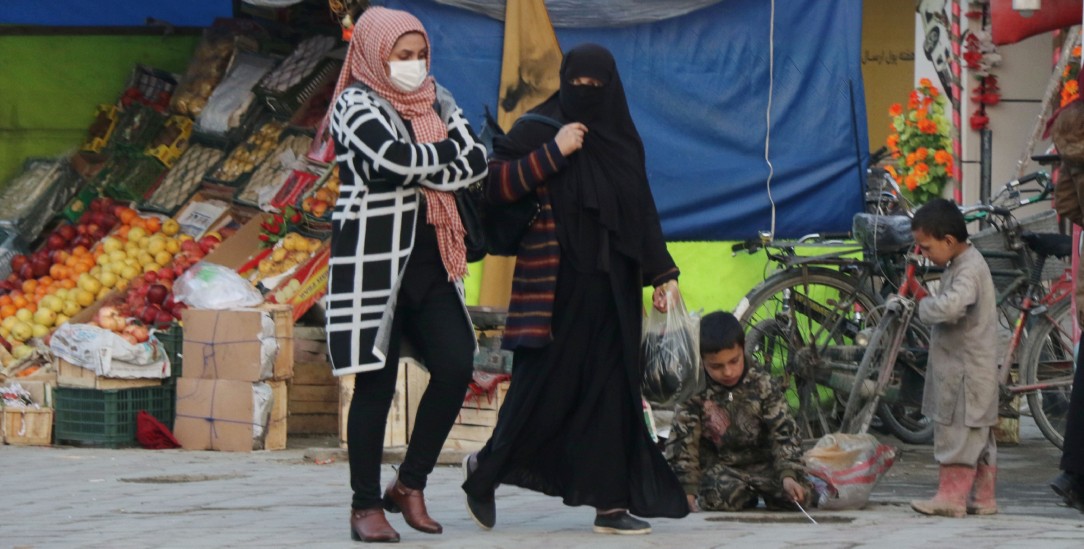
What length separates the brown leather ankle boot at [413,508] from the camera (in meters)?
5.82

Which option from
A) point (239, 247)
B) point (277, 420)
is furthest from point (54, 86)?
point (277, 420)

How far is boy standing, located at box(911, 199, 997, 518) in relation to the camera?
21.1 ft

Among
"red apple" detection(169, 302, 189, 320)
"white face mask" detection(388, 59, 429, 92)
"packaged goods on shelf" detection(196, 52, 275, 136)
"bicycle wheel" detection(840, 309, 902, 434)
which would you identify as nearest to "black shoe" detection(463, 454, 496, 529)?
"white face mask" detection(388, 59, 429, 92)

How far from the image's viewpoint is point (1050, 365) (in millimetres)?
8391

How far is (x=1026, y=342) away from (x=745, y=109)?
73.3 inches

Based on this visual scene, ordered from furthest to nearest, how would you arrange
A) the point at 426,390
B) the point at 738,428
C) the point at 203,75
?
the point at 203,75
the point at 738,428
the point at 426,390

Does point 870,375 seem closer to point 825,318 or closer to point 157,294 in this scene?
point 825,318

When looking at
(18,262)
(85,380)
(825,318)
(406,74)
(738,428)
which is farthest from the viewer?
(18,262)

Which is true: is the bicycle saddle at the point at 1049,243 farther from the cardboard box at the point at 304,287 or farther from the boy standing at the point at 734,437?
the cardboard box at the point at 304,287

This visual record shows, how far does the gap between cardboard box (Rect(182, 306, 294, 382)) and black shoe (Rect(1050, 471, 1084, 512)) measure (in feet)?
13.5

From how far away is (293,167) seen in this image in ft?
35.3

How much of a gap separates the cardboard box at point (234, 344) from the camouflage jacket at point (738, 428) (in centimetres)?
315

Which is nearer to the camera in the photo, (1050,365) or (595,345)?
(595,345)

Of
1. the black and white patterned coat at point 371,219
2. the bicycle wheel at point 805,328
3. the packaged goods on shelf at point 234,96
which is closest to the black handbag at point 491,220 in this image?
the black and white patterned coat at point 371,219
